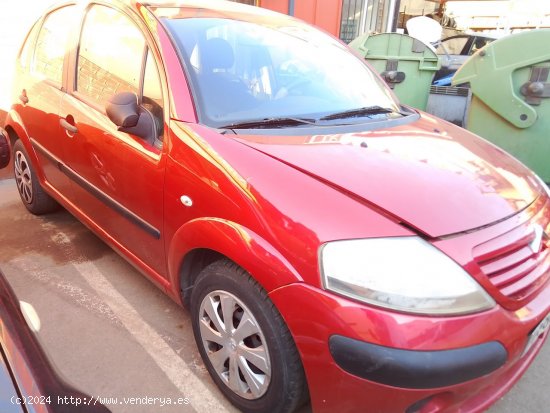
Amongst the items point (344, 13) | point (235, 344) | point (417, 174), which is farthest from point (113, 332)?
point (344, 13)

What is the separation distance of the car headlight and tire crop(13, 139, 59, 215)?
9.28ft

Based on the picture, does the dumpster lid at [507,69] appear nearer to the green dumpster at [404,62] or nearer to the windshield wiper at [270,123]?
the green dumpster at [404,62]

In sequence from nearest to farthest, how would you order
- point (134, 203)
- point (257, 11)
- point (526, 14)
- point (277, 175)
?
point (277, 175) < point (134, 203) < point (257, 11) < point (526, 14)

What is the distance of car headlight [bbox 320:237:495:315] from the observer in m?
1.29

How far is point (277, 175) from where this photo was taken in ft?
4.98

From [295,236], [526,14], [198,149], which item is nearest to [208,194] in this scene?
[198,149]

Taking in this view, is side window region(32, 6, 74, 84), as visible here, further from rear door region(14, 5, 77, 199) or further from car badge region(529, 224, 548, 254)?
car badge region(529, 224, 548, 254)

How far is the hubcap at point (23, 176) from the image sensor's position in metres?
3.40

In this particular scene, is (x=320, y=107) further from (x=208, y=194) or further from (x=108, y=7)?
(x=108, y=7)

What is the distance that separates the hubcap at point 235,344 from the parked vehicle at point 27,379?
25.9 inches

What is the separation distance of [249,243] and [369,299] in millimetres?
442

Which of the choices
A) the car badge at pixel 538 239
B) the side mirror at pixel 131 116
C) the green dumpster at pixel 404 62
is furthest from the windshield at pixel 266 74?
the green dumpster at pixel 404 62

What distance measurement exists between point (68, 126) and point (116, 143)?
23.4 inches

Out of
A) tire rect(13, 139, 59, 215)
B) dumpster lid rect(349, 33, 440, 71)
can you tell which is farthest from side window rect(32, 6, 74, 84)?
dumpster lid rect(349, 33, 440, 71)
